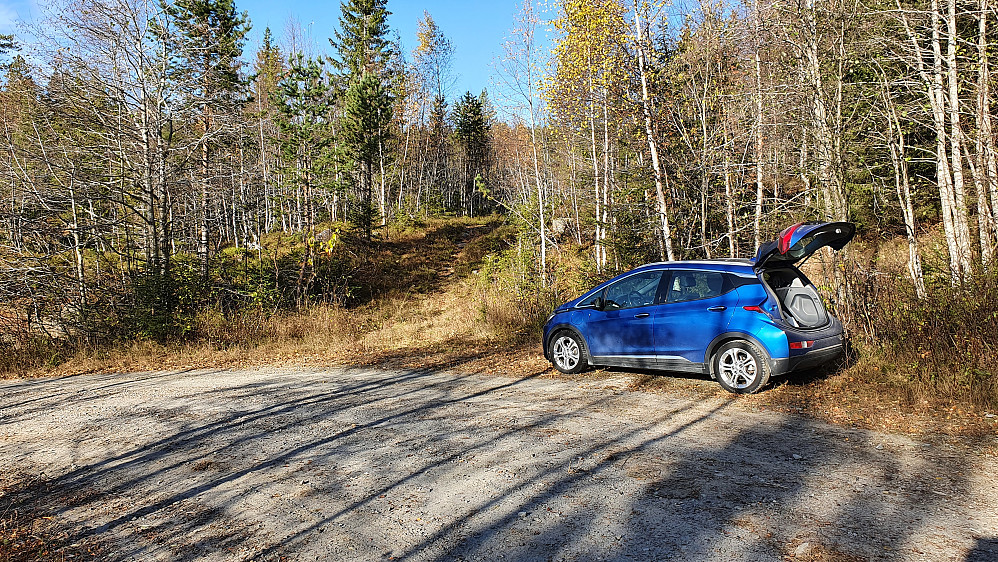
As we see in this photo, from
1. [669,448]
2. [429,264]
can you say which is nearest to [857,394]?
[669,448]

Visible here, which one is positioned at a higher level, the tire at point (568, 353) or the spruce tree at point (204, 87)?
the spruce tree at point (204, 87)

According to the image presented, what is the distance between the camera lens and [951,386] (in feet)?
22.7

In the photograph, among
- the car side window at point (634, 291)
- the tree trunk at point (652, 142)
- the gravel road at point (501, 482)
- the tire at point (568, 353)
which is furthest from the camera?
the tree trunk at point (652, 142)

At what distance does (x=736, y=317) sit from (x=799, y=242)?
125 centimetres

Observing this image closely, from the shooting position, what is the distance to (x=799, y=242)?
7.55m

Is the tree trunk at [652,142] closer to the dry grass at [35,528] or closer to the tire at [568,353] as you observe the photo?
the tire at [568,353]

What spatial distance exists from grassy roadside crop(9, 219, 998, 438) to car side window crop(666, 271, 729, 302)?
4.21 feet

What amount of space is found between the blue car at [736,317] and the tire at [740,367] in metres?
0.01

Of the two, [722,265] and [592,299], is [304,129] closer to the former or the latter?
[592,299]

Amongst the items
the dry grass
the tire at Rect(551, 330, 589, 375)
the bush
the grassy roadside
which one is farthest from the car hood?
the dry grass

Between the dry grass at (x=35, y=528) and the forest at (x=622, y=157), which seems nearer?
the dry grass at (x=35, y=528)

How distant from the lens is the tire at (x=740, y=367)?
746 centimetres

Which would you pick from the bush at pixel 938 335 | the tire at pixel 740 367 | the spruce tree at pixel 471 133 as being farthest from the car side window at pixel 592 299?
the spruce tree at pixel 471 133

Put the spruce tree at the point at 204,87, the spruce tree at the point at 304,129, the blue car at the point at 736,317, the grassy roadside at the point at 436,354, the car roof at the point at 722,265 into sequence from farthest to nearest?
1. the spruce tree at the point at 304,129
2. the spruce tree at the point at 204,87
3. the car roof at the point at 722,265
4. the blue car at the point at 736,317
5. the grassy roadside at the point at 436,354
